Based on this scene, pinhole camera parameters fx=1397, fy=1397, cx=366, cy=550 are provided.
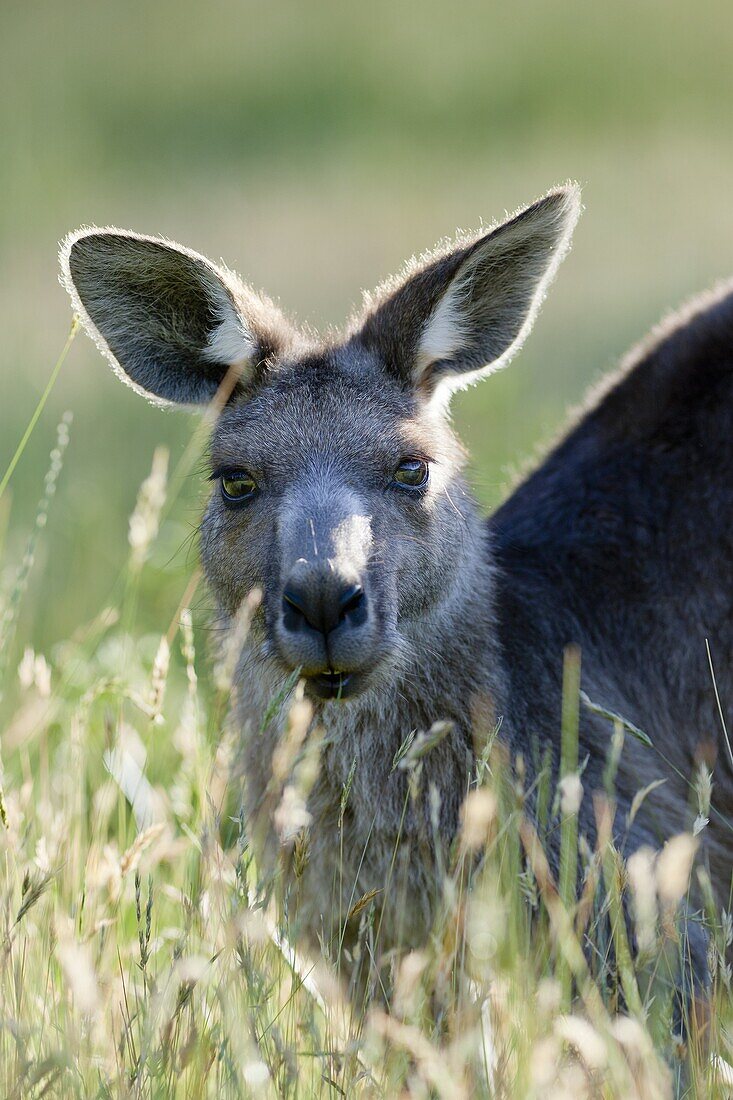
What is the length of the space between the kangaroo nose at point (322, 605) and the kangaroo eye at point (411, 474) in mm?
550

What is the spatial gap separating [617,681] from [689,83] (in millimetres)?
17976

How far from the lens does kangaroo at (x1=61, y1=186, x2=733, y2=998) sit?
3482 millimetres

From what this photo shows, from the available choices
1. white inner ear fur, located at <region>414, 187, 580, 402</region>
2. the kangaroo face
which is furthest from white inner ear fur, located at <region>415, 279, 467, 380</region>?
the kangaroo face

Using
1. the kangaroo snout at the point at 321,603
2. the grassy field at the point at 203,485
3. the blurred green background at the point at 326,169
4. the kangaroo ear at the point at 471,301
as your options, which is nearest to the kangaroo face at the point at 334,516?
the kangaroo snout at the point at 321,603

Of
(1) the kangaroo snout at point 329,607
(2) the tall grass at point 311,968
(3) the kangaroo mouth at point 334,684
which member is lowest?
(2) the tall grass at point 311,968

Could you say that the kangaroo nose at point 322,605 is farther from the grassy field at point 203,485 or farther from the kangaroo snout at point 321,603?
the grassy field at point 203,485

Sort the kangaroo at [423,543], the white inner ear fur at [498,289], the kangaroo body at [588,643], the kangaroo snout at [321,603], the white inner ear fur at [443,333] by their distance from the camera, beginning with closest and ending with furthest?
the kangaroo snout at [321,603]
the kangaroo at [423,543]
the kangaroo body at [588,643]
the white inner ear fur at [498,289]
the white inner ear fur at [443,333]

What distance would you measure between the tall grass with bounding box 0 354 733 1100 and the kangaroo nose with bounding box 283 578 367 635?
0.26 m

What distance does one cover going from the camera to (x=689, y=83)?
20.1m

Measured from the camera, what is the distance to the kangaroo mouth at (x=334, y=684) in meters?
3.30

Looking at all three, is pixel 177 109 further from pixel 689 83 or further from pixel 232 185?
pixel 689 83

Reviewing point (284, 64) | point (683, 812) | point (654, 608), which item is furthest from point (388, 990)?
point (284, 64)

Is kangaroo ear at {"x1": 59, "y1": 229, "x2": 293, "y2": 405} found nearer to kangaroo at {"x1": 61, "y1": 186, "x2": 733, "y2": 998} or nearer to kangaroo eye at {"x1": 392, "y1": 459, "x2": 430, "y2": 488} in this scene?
kangaroo at {"x1": 61, "y1": 186, "x2": 733, "y2": 998}

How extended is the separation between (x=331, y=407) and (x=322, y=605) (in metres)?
0.77
